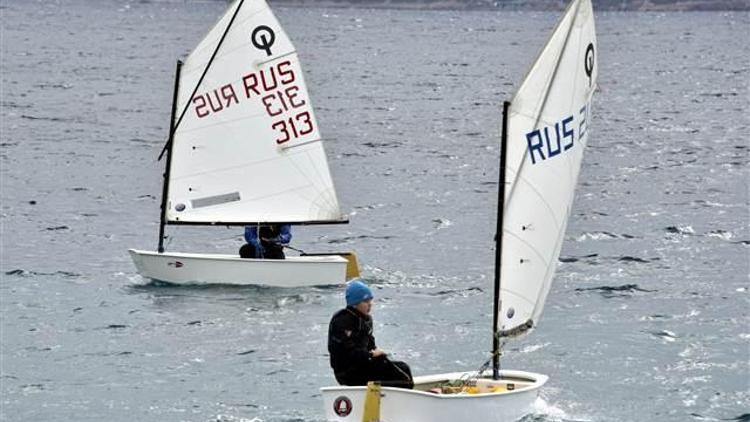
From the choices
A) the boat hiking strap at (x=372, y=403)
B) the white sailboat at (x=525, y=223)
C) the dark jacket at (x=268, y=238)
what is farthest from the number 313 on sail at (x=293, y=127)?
the boat hiking strap at (x=372, y=403)

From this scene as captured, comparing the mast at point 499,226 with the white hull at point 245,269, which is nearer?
the mast at point 499,226

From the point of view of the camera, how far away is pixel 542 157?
26.0m

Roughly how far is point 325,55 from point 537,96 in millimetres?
138643

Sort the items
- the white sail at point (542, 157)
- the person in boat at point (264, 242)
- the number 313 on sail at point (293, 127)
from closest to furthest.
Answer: the white sail at point (542, 157), the person in boat at point (264, 242), the number 313 on sail at point (293, 127)

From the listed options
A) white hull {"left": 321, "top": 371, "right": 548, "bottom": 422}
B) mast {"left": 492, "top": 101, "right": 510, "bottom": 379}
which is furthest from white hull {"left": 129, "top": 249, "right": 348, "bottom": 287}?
white hull {"left": 321, "top": 371, "right": 548, "bottom": 422}

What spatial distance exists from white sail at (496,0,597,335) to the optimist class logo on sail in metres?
13.9

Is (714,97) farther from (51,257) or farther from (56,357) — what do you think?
(56,357)

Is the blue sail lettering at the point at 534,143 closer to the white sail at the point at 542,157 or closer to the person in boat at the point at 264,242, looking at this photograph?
the white sail at the point at 542,157

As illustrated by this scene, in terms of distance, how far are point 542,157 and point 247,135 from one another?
15.6m

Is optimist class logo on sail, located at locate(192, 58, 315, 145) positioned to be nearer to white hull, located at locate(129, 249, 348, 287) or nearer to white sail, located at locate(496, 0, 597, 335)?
white hull, located at locate(129, 249, 348, 287)

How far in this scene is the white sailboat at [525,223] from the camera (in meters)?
24.5

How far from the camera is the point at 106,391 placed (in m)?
30.1

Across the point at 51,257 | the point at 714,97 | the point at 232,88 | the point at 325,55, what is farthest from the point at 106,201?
the point at 325,55

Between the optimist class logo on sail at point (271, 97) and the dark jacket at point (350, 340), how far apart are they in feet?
53.2
